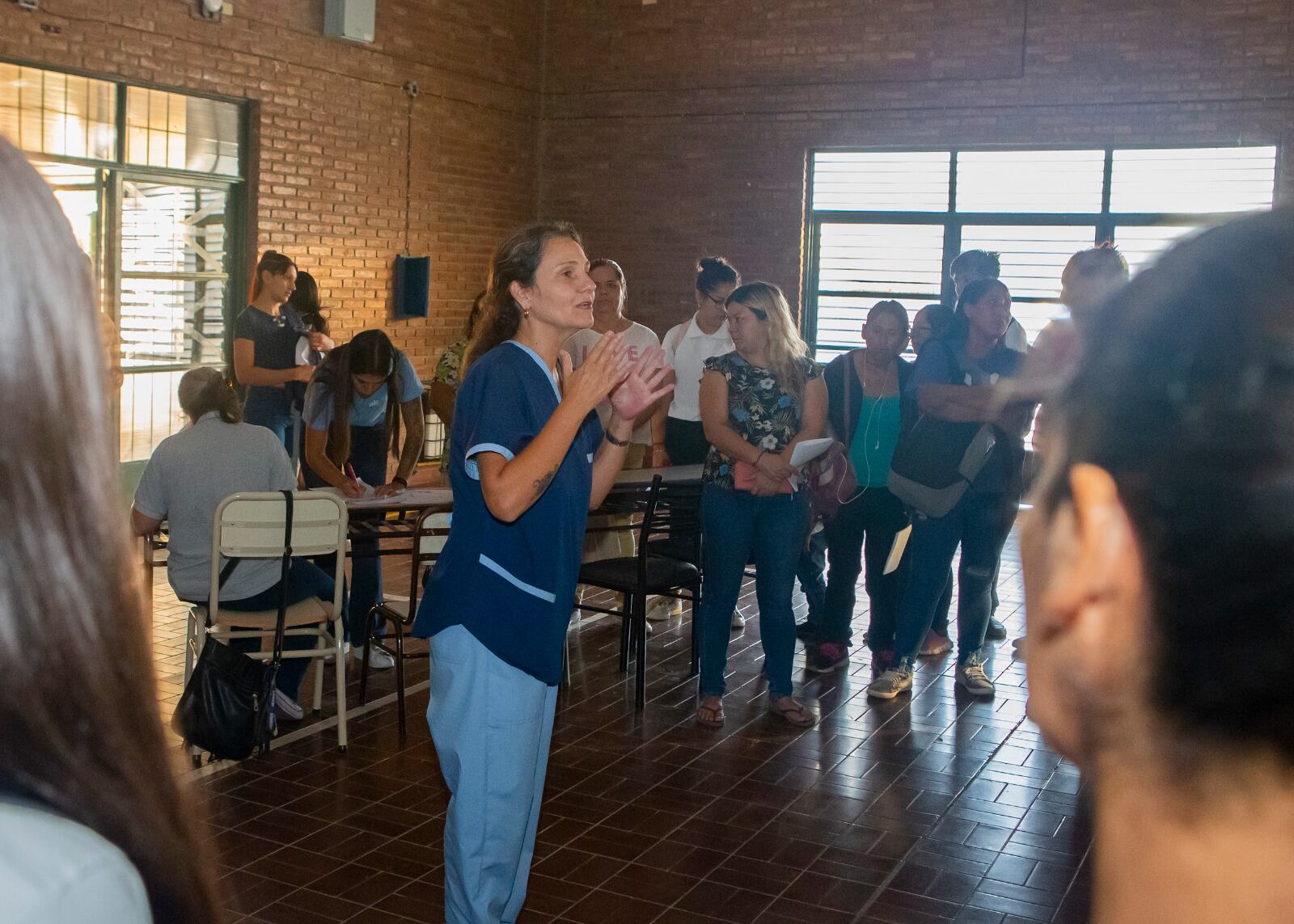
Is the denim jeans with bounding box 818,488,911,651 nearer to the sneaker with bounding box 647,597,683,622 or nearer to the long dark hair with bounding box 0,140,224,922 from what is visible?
the sneaker with bounding box 647,597,683,622

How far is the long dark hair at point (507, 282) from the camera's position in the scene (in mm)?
3039

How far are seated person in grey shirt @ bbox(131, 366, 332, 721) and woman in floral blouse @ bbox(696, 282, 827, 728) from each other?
171cm

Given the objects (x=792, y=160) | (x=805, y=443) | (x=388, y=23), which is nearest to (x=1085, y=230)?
(x=792, y=160)

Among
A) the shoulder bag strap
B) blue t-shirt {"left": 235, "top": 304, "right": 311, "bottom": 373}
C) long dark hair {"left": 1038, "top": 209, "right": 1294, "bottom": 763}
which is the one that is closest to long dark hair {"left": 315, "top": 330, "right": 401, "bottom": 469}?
the shoulder bag strap

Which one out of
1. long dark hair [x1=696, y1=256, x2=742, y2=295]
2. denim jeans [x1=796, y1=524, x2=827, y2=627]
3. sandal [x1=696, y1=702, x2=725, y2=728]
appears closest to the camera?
sandal [x1=696, y1=702, x2=725, y2=728]

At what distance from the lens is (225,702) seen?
4.50 metres

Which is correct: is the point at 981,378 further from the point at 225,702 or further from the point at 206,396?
the point at 225,702

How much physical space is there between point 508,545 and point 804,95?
10169 millimetres

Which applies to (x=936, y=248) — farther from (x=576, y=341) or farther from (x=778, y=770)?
(x=778, y=770)

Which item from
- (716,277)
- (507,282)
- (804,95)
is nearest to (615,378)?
(507,282)

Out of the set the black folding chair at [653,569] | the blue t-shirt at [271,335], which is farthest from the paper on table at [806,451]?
the blue t-shirt at [271,335]

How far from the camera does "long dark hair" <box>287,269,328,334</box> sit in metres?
8.30

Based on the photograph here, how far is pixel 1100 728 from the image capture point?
0.59 metres

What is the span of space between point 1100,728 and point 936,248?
39.0 ft
